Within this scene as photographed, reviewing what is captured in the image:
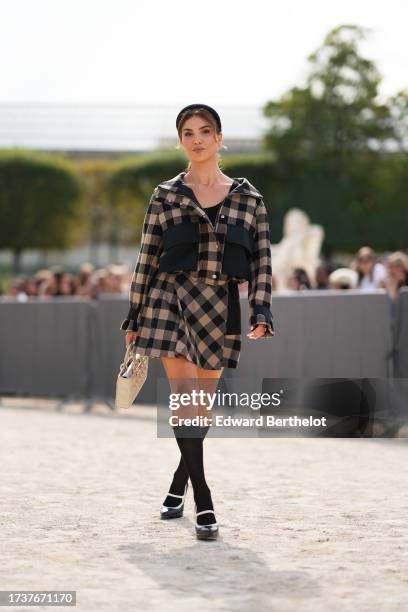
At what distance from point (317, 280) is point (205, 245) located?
1060 centimetres

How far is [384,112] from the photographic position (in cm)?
5988

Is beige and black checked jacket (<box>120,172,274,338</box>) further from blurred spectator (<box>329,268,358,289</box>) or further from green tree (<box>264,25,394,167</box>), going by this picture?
green tree (<box>264,25,394,167</box>)

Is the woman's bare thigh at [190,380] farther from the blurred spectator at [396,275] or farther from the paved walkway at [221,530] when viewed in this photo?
the blurred spectator at [396,275]

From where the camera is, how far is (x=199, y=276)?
19.6 ft

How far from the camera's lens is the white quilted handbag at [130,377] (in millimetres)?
6043

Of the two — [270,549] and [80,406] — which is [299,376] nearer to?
[80,406]

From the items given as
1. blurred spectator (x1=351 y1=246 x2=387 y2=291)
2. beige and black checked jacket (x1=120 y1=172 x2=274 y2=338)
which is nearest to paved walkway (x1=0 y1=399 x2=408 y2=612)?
beige and black checked jacket (x1=120 y1=172 x2=274 y2=338)

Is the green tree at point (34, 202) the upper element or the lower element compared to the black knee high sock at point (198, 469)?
upper

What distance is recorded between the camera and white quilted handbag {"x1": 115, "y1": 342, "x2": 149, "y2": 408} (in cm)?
604

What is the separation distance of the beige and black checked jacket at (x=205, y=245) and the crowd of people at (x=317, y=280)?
6.13 m

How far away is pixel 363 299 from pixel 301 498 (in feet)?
16.6

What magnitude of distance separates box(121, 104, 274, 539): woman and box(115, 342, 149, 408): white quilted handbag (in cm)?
7

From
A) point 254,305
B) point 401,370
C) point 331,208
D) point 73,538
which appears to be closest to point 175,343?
point 254,305

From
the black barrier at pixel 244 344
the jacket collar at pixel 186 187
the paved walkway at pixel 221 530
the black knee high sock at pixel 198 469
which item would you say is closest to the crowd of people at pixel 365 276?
the black barrier at pixel 244 344
